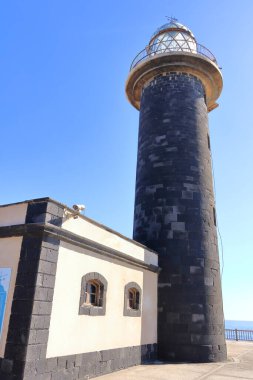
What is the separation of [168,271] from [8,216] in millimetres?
5667

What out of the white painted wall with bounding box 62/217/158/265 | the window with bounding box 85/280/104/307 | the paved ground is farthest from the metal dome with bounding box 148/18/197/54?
the paved ground

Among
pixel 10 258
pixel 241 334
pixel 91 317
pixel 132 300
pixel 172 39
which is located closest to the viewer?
pixel 10 258

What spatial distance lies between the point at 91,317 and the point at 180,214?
5094mm

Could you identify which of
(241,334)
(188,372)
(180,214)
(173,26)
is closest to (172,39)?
(173,26)

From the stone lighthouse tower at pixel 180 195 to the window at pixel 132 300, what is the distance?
1.36m

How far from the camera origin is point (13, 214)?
7.00 m

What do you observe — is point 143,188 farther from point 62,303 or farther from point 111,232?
point 62,303

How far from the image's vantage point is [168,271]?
10.5 m

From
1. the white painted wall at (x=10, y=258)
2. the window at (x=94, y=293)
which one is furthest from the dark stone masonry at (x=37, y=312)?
the window at (x=94, y=293)

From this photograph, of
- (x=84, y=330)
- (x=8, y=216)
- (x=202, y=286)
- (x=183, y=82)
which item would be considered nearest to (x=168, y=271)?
(x=202, y=286)

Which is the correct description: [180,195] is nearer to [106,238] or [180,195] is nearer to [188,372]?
[106,238]

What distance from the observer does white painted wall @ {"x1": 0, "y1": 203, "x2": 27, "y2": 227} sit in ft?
22.5

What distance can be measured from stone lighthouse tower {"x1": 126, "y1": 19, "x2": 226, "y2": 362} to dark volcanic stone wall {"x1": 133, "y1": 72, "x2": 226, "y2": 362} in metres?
0.03

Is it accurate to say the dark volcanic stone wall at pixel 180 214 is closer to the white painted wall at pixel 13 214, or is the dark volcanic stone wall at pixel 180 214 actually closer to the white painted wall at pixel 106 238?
the white painted wall at pixel 106 238
